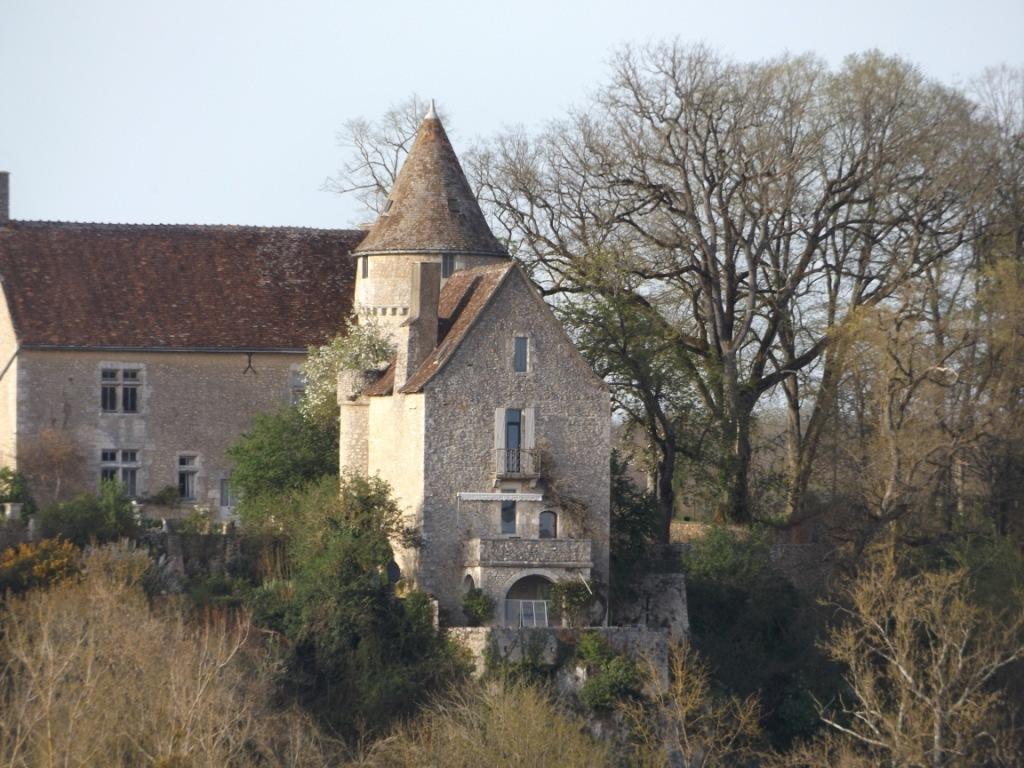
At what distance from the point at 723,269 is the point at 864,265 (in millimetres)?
3375

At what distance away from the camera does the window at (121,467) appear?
53.7 metres

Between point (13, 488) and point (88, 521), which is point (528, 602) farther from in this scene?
point (13, 488)

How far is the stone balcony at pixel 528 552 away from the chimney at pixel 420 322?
12.9ft

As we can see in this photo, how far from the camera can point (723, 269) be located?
58469 millimetres

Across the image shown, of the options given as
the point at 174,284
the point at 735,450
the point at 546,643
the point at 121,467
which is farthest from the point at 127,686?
the point at 735,450

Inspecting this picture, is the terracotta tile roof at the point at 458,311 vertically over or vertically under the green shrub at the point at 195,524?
over

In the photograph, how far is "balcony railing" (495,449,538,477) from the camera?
46.9 metres

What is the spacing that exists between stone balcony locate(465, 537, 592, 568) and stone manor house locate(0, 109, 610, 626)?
0.14 feet

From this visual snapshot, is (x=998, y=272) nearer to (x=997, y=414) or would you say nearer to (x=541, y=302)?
(x=997, y=414)

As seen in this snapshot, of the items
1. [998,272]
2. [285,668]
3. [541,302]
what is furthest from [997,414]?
[285,668]

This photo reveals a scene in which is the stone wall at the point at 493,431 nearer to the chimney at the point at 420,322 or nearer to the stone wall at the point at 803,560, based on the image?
the chimney at the point at 420,322


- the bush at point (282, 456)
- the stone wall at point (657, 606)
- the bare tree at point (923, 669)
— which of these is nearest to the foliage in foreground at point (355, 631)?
the bush at point (282, 456)

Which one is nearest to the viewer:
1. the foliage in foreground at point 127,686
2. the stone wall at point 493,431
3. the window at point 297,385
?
the foliage in foreground at point 127,686

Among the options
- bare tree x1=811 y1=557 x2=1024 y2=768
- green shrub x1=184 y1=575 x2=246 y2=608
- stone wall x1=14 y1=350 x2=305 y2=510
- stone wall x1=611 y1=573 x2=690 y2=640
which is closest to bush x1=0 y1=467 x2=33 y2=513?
stone wall x1=14 y1=350 x2=305 y2=510
